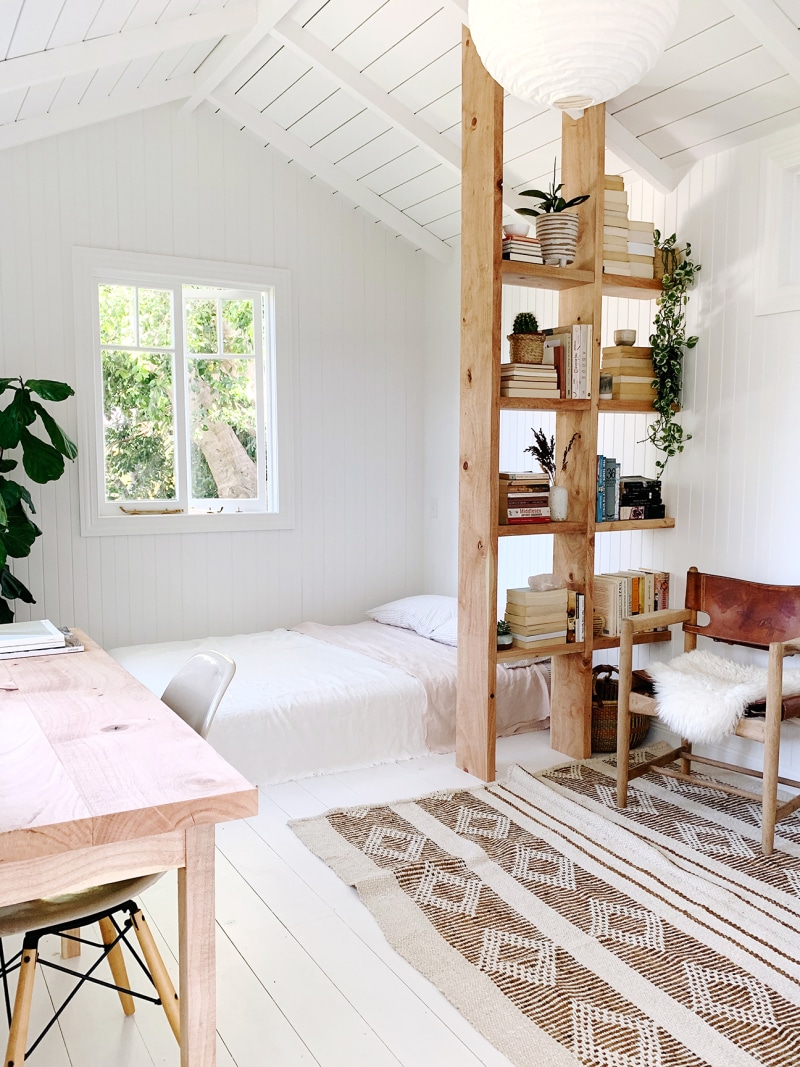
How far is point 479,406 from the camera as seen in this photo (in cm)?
316

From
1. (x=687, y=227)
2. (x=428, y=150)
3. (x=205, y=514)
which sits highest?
(x=428, y=150)

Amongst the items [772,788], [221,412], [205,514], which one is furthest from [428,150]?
[772,788]

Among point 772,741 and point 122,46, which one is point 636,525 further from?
point 122,46

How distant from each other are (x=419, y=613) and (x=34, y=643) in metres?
2.53

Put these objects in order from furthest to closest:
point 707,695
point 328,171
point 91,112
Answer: point 328,171, point 91,112, point 707,695

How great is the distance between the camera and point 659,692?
2875 mm

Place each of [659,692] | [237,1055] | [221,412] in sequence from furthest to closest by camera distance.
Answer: [221,412] → [659,692] → [237,1055]

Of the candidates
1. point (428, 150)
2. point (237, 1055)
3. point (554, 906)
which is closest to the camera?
point (237, 1055)

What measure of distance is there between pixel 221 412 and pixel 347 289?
3.40 ft

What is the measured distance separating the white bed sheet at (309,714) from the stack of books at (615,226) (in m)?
1.90

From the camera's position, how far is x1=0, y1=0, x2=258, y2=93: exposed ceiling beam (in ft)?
10.3

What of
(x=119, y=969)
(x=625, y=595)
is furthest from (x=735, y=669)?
(x=119, y=969)

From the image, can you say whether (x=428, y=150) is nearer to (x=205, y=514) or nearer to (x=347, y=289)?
(x=347, y=289)

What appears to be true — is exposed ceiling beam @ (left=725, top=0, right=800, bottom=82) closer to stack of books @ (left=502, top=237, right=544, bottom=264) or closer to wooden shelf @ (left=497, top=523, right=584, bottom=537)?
stack of books @ (left=502, top=237, right=544, bottom=264)
